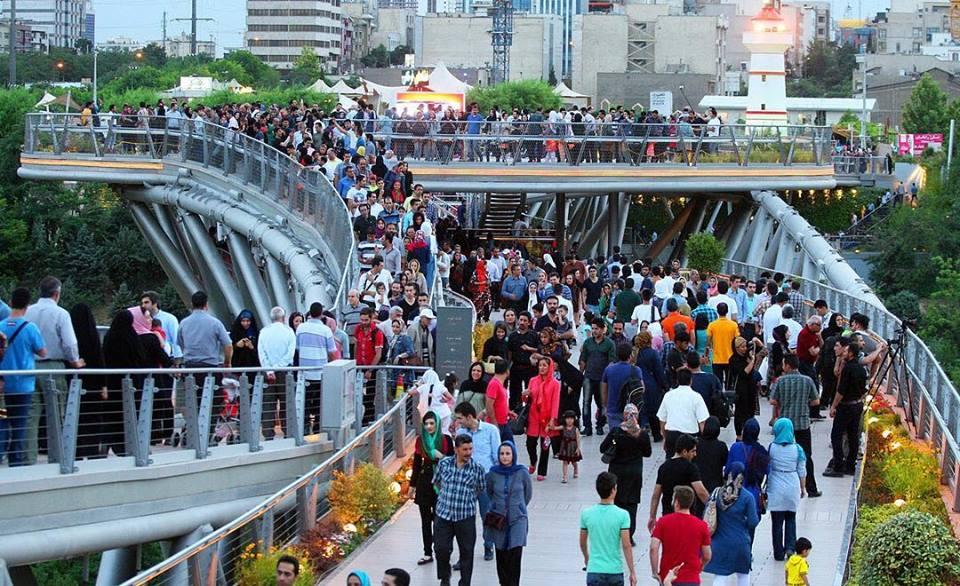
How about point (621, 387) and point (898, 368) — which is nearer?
point (621, 387)

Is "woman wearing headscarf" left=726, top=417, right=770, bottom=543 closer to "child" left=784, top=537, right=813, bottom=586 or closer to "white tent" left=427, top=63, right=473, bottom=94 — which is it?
"child" left=784, top=537, right=813, bottom=586

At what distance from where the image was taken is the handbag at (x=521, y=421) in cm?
1933

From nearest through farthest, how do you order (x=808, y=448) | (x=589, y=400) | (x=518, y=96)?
(x=808, y=448), (x=589, y=400), (x=518, y=96)

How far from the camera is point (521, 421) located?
66.7 feet

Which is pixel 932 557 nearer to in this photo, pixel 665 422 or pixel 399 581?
pixel 665 422

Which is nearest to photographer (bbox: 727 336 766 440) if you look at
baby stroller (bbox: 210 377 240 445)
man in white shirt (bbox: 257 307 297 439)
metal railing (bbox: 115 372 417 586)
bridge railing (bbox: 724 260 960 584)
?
bridge railing (bbox: 724 260 960 584)

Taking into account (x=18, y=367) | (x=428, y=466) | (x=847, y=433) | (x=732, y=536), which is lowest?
(x=847, y=433)

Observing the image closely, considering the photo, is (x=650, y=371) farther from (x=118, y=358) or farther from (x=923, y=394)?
(x=118, y=358)

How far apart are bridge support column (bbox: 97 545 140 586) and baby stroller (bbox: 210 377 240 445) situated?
147 centimetres

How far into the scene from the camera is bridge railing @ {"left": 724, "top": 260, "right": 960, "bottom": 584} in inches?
738

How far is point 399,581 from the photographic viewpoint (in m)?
10.5

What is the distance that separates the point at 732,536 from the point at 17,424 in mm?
6036

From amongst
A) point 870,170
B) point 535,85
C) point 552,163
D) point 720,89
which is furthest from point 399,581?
point 720,89

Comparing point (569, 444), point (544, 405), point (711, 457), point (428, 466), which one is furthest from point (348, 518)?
point (711, 457)
